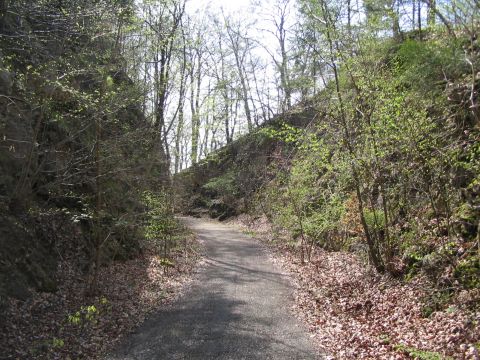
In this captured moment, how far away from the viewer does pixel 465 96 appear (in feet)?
34.3

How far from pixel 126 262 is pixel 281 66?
2447 cm

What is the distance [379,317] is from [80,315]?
6096 millimetres

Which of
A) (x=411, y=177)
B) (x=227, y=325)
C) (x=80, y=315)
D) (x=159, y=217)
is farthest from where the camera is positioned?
(x=159, y=217)

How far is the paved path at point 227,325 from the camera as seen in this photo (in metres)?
7.14

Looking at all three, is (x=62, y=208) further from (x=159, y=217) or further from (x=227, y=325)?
(x=227, y=325)

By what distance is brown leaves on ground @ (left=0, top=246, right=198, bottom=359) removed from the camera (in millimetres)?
6641

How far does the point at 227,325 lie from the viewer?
8.48m

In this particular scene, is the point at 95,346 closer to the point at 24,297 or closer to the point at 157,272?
the point at 24,297

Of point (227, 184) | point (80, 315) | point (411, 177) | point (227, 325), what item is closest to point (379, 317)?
point (227, 325)

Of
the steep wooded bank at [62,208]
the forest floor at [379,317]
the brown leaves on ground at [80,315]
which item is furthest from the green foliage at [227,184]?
the brown leaves on ground at [80,315]

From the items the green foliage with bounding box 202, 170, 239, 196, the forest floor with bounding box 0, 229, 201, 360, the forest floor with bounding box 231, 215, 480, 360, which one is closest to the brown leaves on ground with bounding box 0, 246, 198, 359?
the forest floor with bounding box 0, 229, 201, 360

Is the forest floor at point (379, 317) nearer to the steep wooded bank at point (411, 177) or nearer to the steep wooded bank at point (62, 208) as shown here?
the steep wooded bank at point (411, 177)

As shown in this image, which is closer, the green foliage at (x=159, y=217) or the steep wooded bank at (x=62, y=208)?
the steep wooded bank at (x=62, y=208)

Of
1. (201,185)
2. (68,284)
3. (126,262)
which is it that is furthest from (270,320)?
(201,185)
